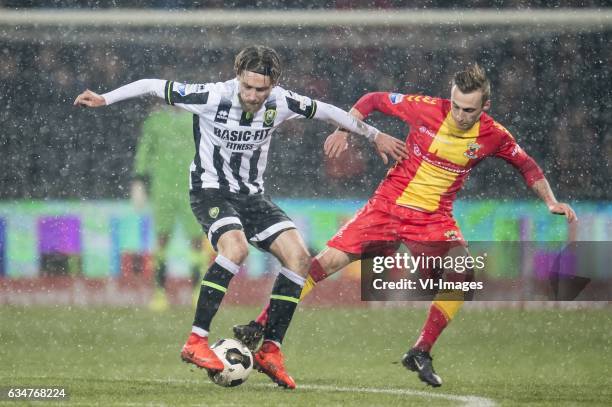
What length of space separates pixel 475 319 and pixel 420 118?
4.02 m

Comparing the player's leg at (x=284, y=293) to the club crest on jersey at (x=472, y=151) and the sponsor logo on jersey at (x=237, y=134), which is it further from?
the club crest on jersey at (x=472, y=151)

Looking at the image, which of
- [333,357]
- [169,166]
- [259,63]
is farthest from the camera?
[169,166]

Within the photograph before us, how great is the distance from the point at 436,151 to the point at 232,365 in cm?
181

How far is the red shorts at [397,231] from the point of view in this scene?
7023 mm

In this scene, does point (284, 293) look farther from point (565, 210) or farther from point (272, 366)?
point (565, 210)

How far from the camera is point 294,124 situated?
13.1m

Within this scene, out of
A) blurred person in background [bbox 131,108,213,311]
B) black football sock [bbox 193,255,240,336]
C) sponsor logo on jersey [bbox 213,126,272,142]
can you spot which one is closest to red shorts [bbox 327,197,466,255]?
sponsor logo on jersey [bbox 213,126,272,142]

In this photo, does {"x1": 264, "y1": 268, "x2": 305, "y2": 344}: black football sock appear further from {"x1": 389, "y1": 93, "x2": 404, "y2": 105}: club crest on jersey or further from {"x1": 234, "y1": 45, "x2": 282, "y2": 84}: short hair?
{"x1": 389, "y1": 93, "x2": 404, "y2": 105}: club crest on jersey

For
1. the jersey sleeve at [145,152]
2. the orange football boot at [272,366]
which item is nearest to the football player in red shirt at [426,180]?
the orange football boot at [272,366]

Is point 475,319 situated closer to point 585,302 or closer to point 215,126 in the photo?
point 585,302

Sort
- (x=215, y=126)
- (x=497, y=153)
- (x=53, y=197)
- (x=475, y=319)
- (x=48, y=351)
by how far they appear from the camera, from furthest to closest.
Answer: (x=53, y=197)
(x=475, y=319)
(x=48, y=351)
(x=497, y=153)
(x=215, y=126)

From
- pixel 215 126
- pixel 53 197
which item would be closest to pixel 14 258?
pixel 53 197

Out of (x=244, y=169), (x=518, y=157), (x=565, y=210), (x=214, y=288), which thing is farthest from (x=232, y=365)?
(x=518, y=157)

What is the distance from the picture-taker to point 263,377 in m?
7.20
